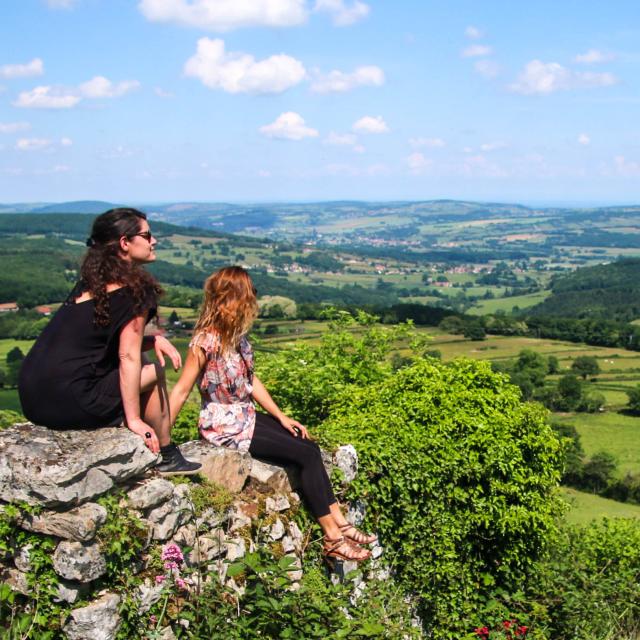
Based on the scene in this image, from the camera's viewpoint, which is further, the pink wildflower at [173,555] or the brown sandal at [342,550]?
the brown sandal at [342,550]

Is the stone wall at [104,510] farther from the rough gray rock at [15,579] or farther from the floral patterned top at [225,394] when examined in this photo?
the floral patterned top at [225,394]

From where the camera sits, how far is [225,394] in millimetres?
6062

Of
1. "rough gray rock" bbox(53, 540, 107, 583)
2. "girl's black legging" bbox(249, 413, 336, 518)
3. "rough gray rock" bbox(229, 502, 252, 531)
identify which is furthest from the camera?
"girl's black legging" bbox(249, 413, 336, 518)

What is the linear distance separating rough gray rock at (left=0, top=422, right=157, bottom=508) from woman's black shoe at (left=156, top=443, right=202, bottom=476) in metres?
0.32

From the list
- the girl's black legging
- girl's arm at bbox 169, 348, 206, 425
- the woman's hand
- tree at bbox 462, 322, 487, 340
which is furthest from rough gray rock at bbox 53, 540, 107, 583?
tree at bbox 462, 322, 487, 340

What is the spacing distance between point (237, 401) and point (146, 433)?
1226mm

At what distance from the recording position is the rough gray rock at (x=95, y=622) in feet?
14.1

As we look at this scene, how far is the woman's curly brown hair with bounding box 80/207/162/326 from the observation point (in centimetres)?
497

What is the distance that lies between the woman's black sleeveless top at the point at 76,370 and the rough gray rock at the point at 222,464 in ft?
2.96

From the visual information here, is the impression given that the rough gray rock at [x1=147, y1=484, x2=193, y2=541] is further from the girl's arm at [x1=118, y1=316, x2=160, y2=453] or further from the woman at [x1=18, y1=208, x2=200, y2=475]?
the girl's arm at [x1=118, y1=316, x2=160, y2=453]

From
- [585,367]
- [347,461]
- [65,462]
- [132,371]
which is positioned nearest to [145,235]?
[132,371]

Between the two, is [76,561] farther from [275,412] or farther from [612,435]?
[612,435]

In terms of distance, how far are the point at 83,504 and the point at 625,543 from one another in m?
13.7

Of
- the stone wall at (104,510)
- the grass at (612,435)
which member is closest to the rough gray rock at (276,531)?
the stone wall at (104,510)
